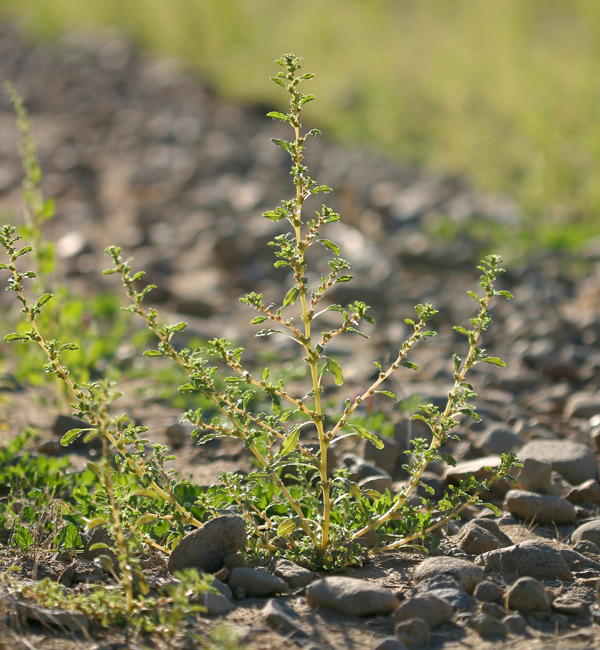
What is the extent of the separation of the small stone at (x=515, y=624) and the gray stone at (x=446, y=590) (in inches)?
4.5

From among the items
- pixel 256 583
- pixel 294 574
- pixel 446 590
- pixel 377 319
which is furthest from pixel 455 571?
pixel 377 319

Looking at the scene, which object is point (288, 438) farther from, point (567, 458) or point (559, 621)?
point (567, 458)

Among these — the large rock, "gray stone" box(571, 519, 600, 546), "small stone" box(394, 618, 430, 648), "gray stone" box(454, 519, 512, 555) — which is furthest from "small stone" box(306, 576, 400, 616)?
the large rock

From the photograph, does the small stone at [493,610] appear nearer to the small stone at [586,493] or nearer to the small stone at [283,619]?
the small stone at [283,619]

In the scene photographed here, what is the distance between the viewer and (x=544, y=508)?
2893mm

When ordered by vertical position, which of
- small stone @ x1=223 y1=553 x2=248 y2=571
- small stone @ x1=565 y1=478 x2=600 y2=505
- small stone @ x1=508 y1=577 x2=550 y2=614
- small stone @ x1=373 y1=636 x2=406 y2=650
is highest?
small stone @ x1=565 y1=478 x2=600 y2=505

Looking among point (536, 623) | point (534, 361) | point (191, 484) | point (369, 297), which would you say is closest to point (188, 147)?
point (369, 297)

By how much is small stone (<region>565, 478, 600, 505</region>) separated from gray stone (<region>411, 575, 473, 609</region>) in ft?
3.27

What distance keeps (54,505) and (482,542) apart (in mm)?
1379

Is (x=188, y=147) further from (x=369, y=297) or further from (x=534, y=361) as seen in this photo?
(x=534, y=361)

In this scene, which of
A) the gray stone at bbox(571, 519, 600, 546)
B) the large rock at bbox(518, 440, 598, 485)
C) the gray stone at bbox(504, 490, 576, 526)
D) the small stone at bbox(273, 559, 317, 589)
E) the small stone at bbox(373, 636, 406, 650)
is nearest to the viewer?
the small stone at bbox(373, 636, 406, 650)

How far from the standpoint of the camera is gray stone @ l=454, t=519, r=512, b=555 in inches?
102

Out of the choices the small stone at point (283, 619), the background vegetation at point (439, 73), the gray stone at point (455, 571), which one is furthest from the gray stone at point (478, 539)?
the background vegetation at point (439, 73)

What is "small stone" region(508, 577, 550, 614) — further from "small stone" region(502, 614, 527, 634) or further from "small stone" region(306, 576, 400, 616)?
"small stone" region(306, 576, 400, 616)
